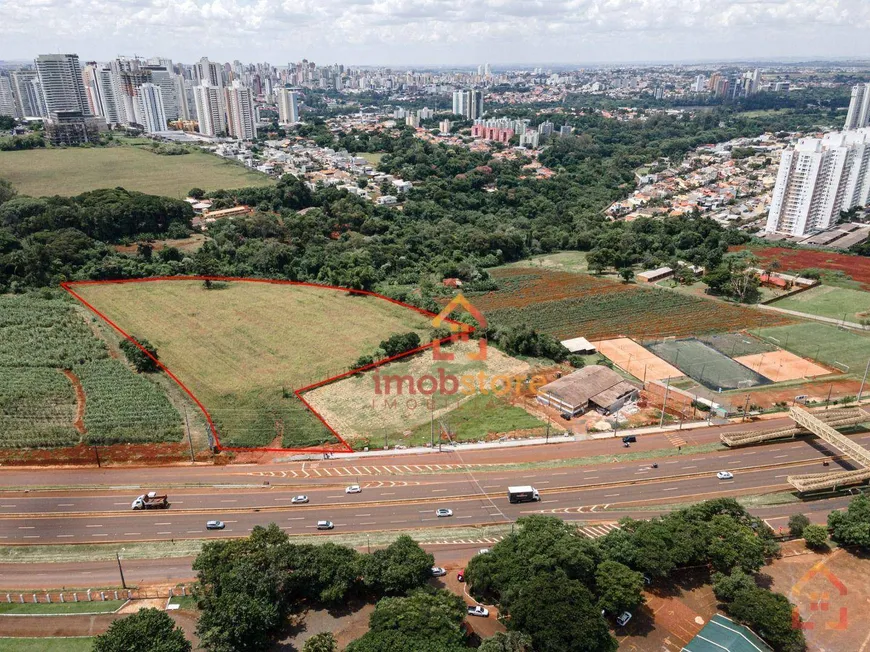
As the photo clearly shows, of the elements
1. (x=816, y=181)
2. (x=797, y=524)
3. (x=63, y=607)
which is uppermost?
(x=816, y=181)

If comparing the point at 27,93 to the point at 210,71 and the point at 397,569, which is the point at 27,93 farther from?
the point at 397,569

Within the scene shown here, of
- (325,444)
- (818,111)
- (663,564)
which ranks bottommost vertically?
(325,444)

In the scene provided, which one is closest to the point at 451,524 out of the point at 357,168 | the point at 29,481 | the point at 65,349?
the point at 29,481

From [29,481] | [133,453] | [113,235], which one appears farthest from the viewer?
[113,235]

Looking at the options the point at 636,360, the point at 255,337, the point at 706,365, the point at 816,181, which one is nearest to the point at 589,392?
the point at 636,360

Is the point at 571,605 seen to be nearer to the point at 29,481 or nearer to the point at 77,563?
the point at 77,563

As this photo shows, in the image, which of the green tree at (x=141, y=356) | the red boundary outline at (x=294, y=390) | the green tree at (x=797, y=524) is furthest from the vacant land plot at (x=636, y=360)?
the green tree at (x=141, y=356)

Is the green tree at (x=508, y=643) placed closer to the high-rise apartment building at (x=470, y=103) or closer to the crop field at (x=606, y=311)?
the crop field at (x=606, y=311)
